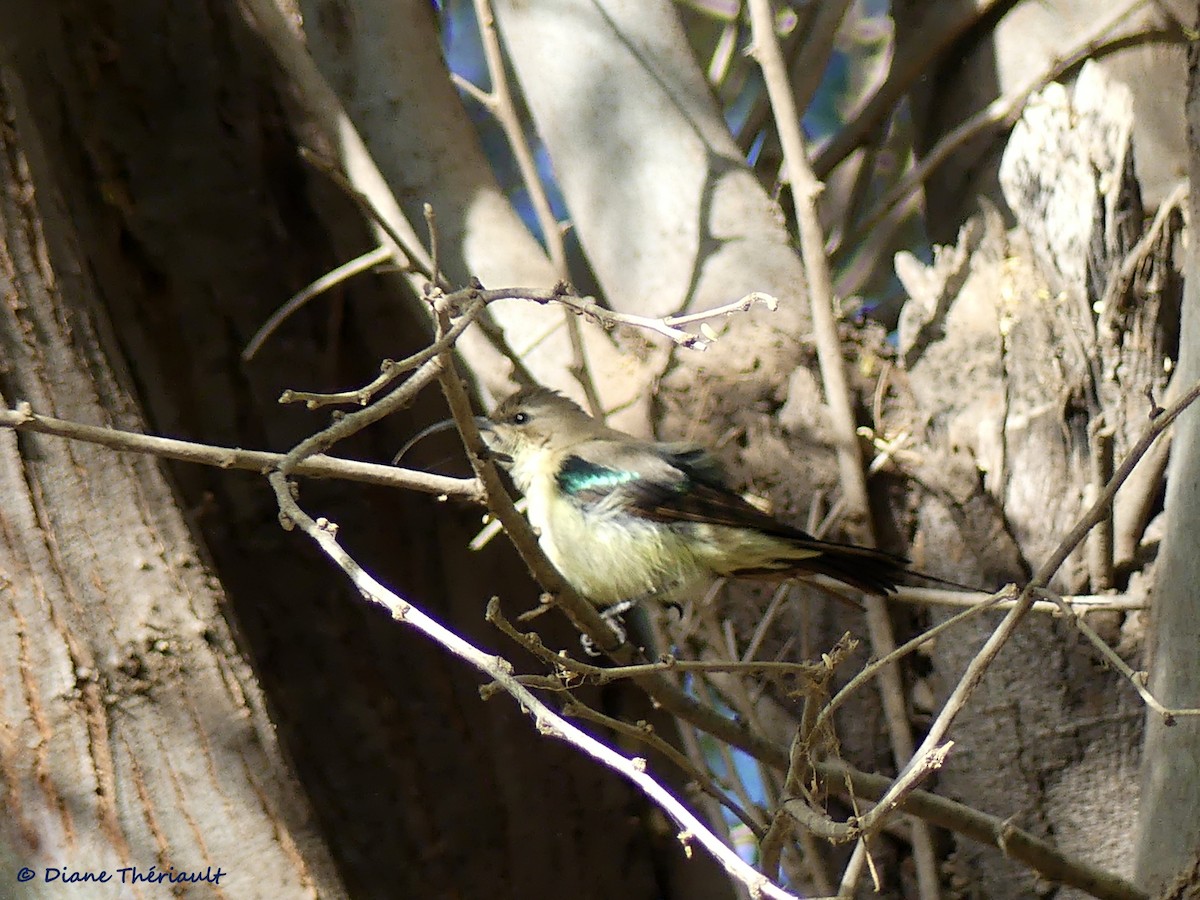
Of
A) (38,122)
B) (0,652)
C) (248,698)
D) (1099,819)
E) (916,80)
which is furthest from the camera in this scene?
(916,80)

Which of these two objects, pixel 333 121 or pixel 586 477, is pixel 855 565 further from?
pixel 333 121

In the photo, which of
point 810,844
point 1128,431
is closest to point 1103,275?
point 1128,431

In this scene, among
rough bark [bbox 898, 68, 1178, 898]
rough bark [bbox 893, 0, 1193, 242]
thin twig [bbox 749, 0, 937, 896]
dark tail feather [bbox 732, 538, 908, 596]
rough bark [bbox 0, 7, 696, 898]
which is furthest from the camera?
rough bark [bbox 893, 0, 1193, 242]

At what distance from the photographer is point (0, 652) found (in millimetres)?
1958

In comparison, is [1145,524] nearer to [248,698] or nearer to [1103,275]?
[1103,275]

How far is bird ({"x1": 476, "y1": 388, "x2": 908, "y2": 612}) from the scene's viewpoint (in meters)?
2.87

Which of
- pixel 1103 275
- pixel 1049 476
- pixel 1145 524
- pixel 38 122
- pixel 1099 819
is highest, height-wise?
pixel 38 122

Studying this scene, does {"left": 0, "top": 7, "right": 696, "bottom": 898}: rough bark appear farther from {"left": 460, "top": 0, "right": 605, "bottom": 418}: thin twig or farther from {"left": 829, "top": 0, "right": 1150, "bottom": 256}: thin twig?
{"left": 829, "top": 0, "right": 1150, "bottom": 256}: thin twig

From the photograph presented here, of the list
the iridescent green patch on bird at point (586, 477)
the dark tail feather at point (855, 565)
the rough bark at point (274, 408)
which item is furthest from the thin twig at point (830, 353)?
the rough bark at point (274, 408)

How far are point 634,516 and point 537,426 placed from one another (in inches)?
15.2

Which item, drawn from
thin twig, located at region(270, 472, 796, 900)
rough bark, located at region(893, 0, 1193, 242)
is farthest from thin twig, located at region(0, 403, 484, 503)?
rough bark, located at region(893, 0, 1193, 242)

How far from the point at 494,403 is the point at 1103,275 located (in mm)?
1615

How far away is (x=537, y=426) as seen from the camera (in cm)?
324

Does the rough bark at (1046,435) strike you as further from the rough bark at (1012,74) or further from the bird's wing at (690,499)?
the rough bark at (1012,74)
